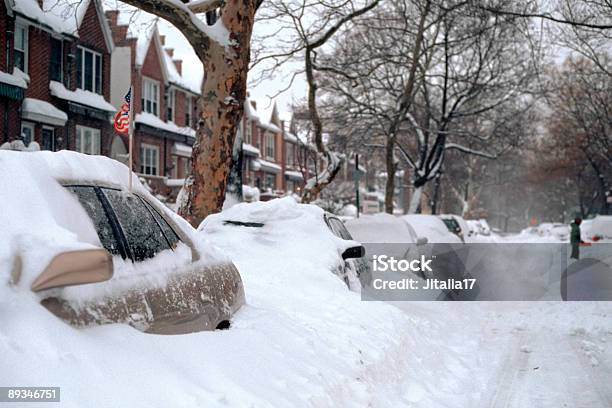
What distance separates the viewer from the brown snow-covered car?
2.86 m

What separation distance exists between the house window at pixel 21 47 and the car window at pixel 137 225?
63.4 feet

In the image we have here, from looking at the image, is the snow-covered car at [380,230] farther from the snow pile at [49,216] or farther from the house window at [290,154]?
the house window at [290,154]

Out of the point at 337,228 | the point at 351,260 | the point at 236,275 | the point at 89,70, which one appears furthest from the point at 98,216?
the point at 89,70

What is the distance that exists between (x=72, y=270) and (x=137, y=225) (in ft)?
4.00

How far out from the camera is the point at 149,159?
29.6 m

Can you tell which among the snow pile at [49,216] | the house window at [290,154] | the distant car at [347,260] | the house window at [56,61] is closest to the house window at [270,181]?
the house window at [290,154]

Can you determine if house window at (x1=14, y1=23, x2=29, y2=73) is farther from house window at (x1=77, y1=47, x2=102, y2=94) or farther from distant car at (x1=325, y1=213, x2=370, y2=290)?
distant car at (x1=325, y1=213, x2=370, y2=290)

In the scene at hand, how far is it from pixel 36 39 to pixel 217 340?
20.5 m

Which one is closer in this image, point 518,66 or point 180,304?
point 180,304

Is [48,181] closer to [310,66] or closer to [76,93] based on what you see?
[310,66]

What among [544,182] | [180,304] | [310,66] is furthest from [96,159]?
[544,182]

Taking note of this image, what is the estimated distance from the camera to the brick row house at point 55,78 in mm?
20250

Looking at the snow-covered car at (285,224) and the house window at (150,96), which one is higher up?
the house window at (150,96)

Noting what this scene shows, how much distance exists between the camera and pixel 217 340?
4.22 m
